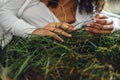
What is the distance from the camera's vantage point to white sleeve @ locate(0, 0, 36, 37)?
1314mm

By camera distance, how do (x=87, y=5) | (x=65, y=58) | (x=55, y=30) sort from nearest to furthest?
(x=65, y=58), (x=55, y=30), (x=87, y=5)

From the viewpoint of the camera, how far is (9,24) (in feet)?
4.48

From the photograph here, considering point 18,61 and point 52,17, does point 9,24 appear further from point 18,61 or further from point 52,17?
point 18,61

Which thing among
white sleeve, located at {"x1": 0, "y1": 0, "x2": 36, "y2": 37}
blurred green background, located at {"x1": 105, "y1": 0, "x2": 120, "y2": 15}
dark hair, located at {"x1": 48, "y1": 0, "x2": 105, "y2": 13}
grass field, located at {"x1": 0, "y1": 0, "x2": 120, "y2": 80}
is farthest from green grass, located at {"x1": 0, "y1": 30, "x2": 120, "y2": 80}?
blurred green background, located at {"x1": 105, "y1": 0, "x2": 120, "y2": 15}

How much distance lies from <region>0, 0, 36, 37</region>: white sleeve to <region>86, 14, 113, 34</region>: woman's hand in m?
0.19

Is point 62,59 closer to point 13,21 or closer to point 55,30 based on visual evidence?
point 55,30

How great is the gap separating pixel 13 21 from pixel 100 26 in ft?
1.01

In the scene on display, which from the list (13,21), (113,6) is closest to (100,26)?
(13,21)

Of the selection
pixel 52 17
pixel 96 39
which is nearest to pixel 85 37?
pixel 96 39

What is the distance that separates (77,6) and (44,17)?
0.16m

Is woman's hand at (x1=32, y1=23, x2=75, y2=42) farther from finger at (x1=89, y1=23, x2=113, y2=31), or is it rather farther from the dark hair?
the dark hair

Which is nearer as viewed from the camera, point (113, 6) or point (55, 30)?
point (55, 30)

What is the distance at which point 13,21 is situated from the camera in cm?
137

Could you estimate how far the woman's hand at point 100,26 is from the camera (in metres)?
1.23
